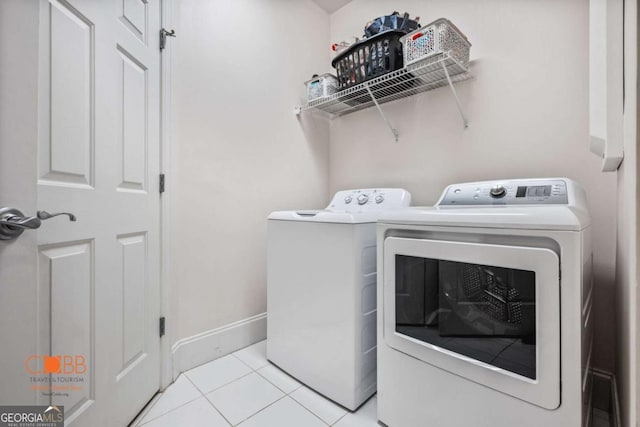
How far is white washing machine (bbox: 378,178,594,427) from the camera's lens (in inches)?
30.6

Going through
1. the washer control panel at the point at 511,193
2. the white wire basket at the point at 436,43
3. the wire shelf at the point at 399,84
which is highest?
the white wire basket at the point at 436,43

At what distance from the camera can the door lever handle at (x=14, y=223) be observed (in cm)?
68

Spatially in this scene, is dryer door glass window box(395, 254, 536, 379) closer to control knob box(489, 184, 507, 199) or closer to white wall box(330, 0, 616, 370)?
control knob box(489, 184, 507, 199)

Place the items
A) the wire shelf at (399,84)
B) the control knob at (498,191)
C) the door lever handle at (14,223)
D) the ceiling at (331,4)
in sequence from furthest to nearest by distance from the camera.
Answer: the ceiling at (331,4) → the wire shelf at (399,84) → the control knob at (498,191) → the door lever handle at (14,223)

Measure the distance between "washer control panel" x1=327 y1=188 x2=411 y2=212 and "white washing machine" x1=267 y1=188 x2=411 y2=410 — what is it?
0.47 m

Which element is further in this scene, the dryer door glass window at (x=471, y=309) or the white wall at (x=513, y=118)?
the white wall at (x=513, y=118)

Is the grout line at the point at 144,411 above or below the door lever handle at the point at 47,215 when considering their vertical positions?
below

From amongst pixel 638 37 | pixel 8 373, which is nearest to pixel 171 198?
pixel 8 373

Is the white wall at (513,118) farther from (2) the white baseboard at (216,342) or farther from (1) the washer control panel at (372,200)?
(2) the white baseboard at (216,342)

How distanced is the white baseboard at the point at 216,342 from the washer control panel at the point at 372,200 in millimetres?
992

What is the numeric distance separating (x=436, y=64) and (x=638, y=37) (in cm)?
105

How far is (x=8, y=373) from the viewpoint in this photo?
702 millimetres

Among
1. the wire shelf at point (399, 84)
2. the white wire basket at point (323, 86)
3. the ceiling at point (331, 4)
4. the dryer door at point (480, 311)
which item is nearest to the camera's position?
the dryer door at point (480, 311)

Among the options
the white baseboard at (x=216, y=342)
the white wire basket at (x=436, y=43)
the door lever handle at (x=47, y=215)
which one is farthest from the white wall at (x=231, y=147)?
the white wire basket at (x=436, y=43)
